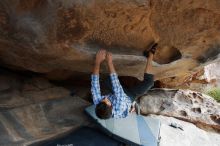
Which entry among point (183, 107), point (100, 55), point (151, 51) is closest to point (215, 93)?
point (183, 107)

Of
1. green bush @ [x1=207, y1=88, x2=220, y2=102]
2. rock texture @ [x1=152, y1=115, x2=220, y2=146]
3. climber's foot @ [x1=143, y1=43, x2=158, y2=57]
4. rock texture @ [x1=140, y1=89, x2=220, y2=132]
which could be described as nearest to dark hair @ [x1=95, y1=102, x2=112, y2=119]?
climber's foot @ [x1=143, y1=43, x2=158, y2=57]

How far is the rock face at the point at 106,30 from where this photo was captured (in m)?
3.72

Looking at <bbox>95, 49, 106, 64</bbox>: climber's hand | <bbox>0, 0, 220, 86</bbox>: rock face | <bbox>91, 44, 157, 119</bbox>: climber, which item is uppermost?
<bbox>0, 0, 220, 86</bbox>: rock face

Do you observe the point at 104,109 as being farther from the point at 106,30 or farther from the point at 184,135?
the point at 184,135

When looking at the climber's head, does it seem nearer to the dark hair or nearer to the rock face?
the dark hair

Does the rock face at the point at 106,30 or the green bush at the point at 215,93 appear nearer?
the rock face at the point at 106,30

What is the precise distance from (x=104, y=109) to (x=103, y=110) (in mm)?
21

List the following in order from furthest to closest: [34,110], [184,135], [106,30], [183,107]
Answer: [183,107], [184,135], [34,110], [106,30]

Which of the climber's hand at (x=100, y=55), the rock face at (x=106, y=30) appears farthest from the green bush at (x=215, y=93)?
the climber's hand at (x=100, y=55)

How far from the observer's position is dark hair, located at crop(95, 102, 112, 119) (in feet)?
14.4

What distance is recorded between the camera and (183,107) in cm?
606

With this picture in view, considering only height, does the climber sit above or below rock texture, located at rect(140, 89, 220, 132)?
above

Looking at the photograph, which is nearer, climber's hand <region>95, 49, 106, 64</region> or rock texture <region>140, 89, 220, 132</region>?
climber's hand <region>95, 49, 106, 64</region>

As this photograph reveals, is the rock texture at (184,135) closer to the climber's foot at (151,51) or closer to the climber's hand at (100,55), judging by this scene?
the climber's foot at (151,51)
